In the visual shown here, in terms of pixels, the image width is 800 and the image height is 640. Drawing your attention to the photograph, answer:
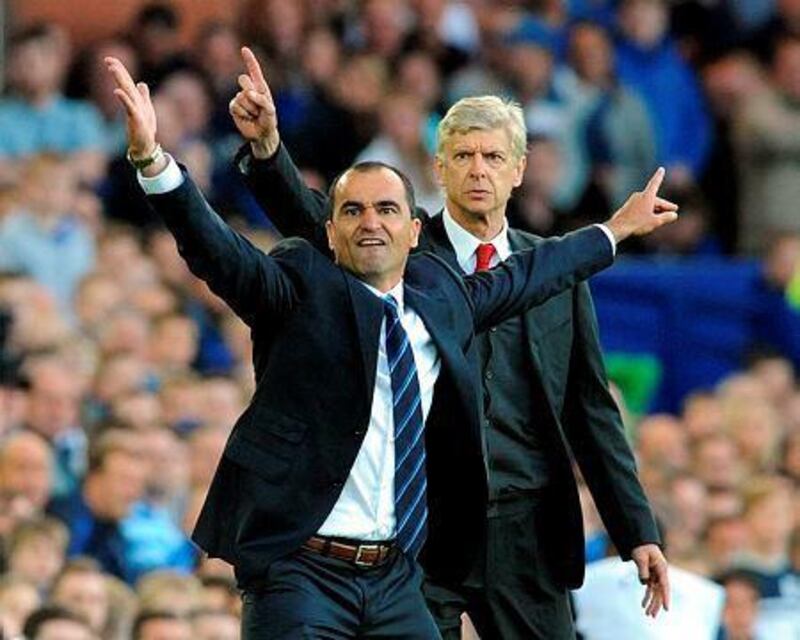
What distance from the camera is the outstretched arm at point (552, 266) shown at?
7.32m

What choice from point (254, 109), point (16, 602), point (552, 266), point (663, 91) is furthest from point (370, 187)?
point (663, 91)

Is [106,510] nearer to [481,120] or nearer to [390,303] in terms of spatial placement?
[481,120]

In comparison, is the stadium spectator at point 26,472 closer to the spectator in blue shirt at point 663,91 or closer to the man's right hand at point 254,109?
the man's right hand at point 254,109

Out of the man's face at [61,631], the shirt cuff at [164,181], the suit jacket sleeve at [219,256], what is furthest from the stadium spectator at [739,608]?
the shirt cuff at [164,181]

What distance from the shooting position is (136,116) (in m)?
6.58

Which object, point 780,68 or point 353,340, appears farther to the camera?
point 780,68

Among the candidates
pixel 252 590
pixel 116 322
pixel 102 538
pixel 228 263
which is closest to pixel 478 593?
pixel 252 590

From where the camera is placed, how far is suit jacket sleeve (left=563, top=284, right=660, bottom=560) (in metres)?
7.85

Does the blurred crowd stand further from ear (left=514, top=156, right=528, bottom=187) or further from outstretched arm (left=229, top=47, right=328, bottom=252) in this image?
ear (left=514, top=156, right=528, bottom=187)

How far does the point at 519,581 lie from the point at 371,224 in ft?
4.24

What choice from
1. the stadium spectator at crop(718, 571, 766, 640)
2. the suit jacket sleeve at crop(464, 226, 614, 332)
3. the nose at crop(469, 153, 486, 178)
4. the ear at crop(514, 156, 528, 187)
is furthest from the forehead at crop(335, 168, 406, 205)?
the stadium spectator at crop(718, 571, 766, 640)

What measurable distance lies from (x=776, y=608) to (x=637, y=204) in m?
4.65

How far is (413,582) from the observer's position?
711 cm

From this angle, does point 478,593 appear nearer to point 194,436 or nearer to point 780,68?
point 194,436
